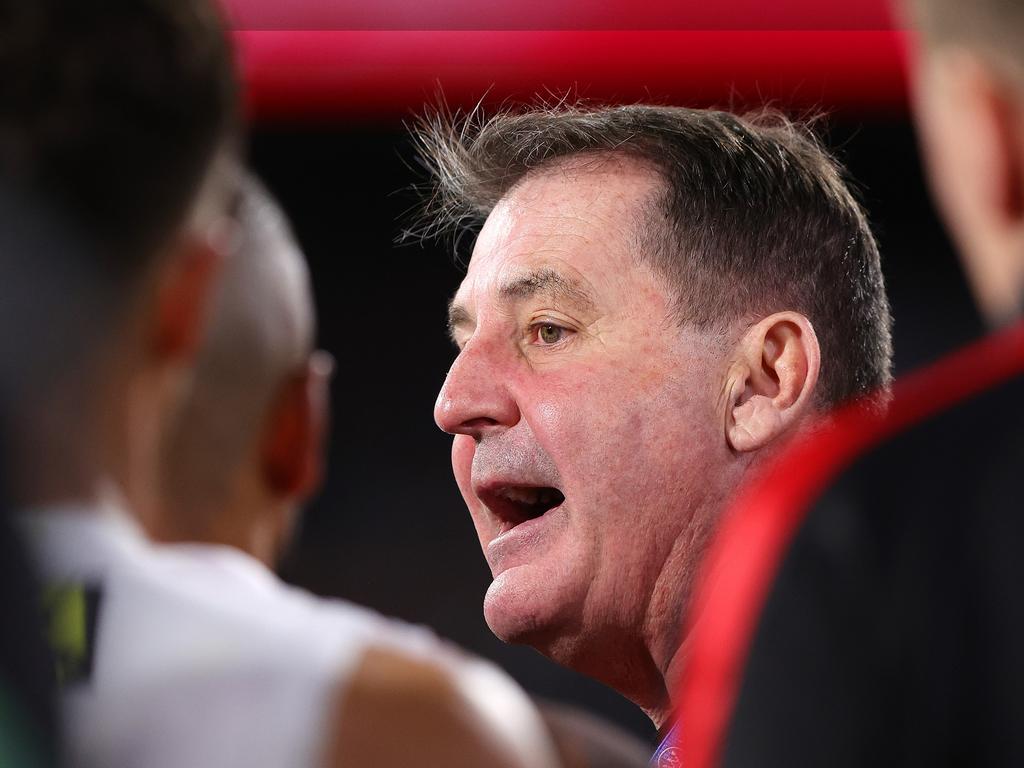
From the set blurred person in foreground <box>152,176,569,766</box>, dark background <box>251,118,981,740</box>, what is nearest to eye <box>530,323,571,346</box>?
blurred person in foreground <box>152,176,569,766</box>

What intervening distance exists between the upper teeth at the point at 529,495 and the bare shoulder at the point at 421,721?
89 cm

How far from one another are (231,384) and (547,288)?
32.6 inches

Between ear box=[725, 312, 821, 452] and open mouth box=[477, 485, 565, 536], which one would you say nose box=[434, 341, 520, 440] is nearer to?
open mouth box=[477, 485, 565, 536]

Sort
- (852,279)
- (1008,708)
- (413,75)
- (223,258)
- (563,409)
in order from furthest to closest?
1. (413,75)
2. (852,279)
3. (563,409)
4. (223,258)
5. (1008,708)

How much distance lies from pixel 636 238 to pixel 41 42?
95cm

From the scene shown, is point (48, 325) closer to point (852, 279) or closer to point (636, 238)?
point (636, 238)

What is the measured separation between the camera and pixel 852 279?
5.24ft

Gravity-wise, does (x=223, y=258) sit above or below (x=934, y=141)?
below

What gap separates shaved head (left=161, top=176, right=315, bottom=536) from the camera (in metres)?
0.73

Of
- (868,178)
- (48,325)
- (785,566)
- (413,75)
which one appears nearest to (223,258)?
(48,325)

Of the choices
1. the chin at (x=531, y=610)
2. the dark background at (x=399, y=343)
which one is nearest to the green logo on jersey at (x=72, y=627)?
the chin at (x=531, y=610)

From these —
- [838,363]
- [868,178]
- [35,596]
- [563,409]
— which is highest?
[868,178]

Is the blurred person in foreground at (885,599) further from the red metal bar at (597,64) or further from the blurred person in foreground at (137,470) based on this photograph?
the red metal bar at (597,64)

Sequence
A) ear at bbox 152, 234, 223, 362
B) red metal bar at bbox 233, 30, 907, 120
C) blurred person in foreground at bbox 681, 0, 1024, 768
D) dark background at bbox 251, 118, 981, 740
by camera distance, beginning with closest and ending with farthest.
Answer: blurred person in foreground at bbox 681, 0, 1024, 768 → ear at bbox 152, 234, 223, 362 → red metal bar at bbox 233, 30, 907, 120 → dark background at bbox 251, 118, 981, 740
